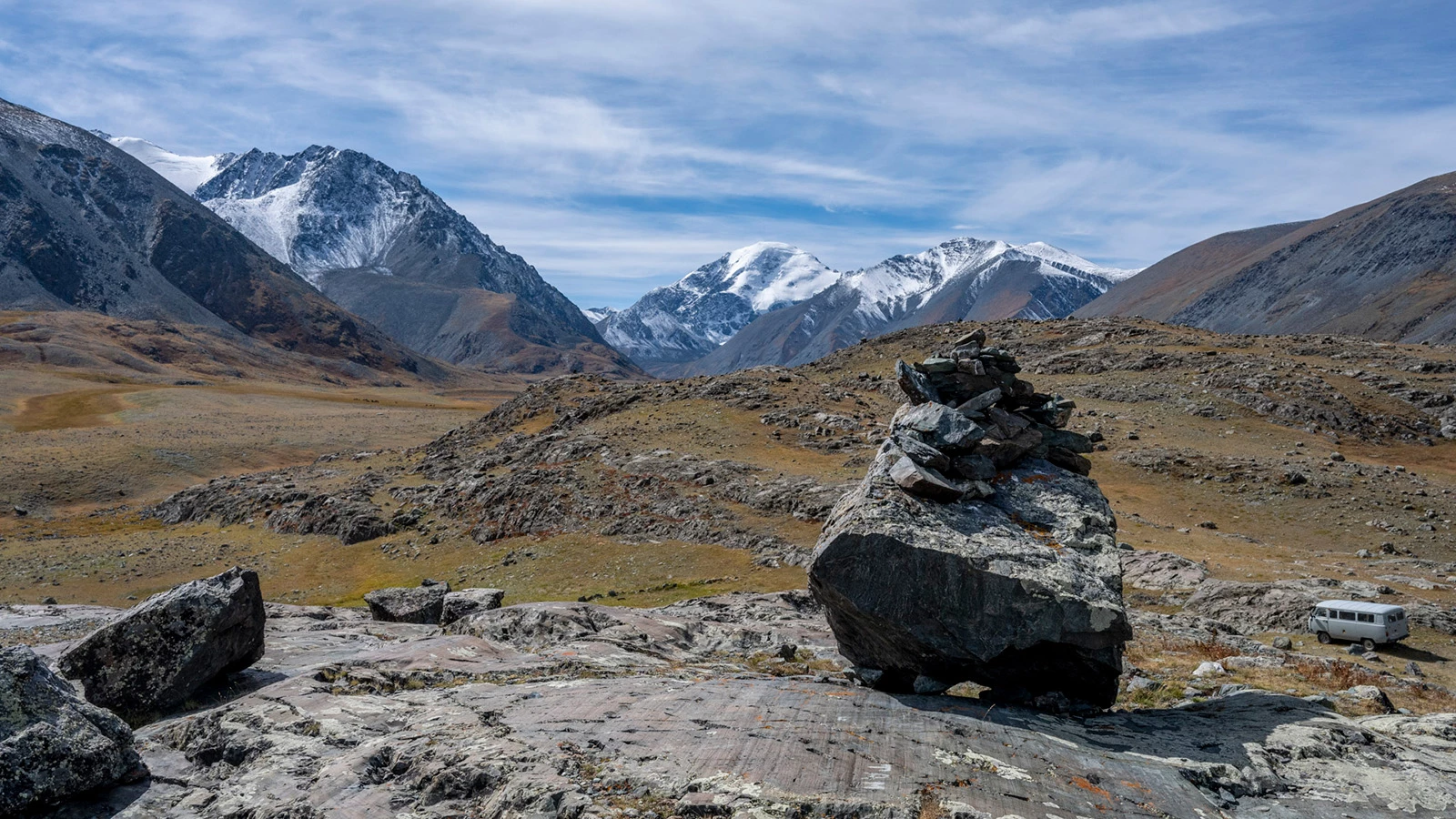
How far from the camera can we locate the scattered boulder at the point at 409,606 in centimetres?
2848

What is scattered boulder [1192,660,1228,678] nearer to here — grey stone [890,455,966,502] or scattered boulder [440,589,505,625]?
grey stone [890,455,966,502]

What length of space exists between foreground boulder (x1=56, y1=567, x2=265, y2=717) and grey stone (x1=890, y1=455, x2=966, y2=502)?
15171 mm

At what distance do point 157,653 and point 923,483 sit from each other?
1669 cm

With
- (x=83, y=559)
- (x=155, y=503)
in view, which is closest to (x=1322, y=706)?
(x=83, y=559)

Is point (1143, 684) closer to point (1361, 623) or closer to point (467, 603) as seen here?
point (1361, 623)

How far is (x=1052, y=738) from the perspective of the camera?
47.0 feet

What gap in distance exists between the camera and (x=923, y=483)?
17.3 m

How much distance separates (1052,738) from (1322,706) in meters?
7.01

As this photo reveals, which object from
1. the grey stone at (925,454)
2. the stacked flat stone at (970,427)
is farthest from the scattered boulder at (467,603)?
the stacked flat stone at (970,427)

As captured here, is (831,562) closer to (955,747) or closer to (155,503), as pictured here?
(955,747)

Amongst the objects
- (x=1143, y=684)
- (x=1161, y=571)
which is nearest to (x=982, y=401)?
(x=1143, y=684)

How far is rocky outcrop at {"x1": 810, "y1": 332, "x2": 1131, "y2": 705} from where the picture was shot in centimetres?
1594

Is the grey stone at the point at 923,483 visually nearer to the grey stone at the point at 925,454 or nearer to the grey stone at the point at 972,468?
the grey stone at the point at 925,454

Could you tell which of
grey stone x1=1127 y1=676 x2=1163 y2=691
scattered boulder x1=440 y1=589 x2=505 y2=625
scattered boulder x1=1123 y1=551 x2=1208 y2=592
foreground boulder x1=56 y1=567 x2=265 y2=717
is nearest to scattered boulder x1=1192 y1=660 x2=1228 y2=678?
grey stone x1=1127 y1=676 x2=1163 y2=691
